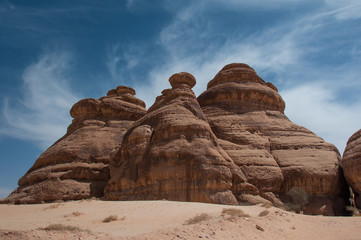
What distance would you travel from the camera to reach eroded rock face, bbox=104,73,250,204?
723 inches

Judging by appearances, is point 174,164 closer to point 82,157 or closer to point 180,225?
point 180,225

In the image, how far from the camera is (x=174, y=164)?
19.2 metres

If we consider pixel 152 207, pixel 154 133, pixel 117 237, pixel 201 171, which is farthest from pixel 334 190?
pixel 117 237

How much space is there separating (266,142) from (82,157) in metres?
14.8

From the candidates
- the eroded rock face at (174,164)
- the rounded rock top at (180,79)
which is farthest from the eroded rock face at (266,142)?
the eroded rock face at (174,164)

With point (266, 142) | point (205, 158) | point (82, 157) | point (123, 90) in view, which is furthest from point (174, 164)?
point (123, 90)

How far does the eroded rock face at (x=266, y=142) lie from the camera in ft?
70.8

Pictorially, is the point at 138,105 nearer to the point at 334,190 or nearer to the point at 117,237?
the point at 334,190

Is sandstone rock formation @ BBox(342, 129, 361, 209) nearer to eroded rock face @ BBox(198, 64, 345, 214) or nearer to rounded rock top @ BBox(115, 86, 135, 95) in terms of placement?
eroded rock face @ BBox(198, 64, 345, 214)

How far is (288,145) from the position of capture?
2433cm

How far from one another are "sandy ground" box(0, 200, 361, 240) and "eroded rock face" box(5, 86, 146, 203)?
36.1 ft

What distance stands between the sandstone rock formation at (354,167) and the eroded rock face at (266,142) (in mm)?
719

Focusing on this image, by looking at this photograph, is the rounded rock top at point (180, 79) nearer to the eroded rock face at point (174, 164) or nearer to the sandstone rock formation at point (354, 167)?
the eroded rock face at point (174, 164)

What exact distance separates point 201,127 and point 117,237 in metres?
13.9
